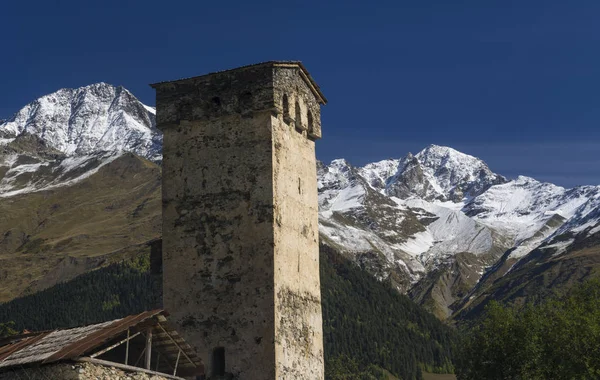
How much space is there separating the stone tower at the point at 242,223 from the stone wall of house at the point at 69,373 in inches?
310

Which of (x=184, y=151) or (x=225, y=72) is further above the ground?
(x=225, y=72)

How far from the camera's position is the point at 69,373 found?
2302 centimetres

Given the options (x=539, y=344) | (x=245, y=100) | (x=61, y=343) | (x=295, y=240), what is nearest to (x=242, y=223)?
(x=295, y=240)

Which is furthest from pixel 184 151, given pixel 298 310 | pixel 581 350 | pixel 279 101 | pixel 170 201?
pixel 581 350

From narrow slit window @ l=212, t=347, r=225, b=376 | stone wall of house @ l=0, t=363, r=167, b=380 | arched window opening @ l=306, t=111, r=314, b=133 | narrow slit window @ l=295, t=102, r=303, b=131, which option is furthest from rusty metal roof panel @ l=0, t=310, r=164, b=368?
arched window opening @ l=306, t=111, r=314, b=133

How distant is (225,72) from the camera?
1369 inches

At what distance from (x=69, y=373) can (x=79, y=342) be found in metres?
1.24

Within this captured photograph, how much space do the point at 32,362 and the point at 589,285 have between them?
1709 inches

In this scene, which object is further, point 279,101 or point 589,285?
point 589,285


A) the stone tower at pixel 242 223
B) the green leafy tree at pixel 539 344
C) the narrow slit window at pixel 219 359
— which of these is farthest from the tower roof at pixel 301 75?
the green leafy tree at pixel 539 344

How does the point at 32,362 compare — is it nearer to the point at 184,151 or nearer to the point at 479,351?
the point at 184,151

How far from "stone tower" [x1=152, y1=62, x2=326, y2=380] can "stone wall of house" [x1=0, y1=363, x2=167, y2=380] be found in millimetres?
7885

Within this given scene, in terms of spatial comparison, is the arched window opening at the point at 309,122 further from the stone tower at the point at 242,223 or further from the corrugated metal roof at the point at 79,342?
the corrugated metal roof at the point at 79,342

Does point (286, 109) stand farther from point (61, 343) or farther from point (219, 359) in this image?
point (61, 343)
